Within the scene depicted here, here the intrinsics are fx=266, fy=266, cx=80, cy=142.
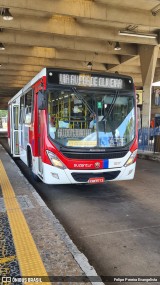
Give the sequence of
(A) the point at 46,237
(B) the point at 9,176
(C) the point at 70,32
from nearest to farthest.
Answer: (A) the point at 46,237, (B) the point at 9,176, (C) the point at 70,32

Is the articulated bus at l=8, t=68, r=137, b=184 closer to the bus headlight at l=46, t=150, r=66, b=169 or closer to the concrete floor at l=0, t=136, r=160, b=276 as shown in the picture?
the bus headlight at l=46, t=150, r=66, b=169

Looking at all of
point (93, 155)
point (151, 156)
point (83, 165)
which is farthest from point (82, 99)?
point (151, 156)

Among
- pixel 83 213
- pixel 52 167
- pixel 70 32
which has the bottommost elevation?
pixel 83 213

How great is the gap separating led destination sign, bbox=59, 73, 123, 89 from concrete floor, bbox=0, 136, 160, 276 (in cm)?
285

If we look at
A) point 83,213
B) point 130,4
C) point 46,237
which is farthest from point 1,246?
point 130,4

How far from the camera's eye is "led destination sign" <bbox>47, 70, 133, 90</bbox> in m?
6.32

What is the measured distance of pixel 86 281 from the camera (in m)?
2.90

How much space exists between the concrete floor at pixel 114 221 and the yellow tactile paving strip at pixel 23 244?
823 mm

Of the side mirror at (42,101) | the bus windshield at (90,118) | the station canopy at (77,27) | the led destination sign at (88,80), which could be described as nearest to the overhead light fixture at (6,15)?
the station canopy at (77,27)

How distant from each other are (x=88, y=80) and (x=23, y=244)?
13.9ft

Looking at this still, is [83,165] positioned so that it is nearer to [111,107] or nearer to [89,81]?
[111,107]

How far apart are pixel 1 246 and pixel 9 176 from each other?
459 cm

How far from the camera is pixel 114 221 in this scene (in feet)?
17.0

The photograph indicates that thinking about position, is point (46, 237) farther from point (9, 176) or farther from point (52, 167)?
point (9, 176)
